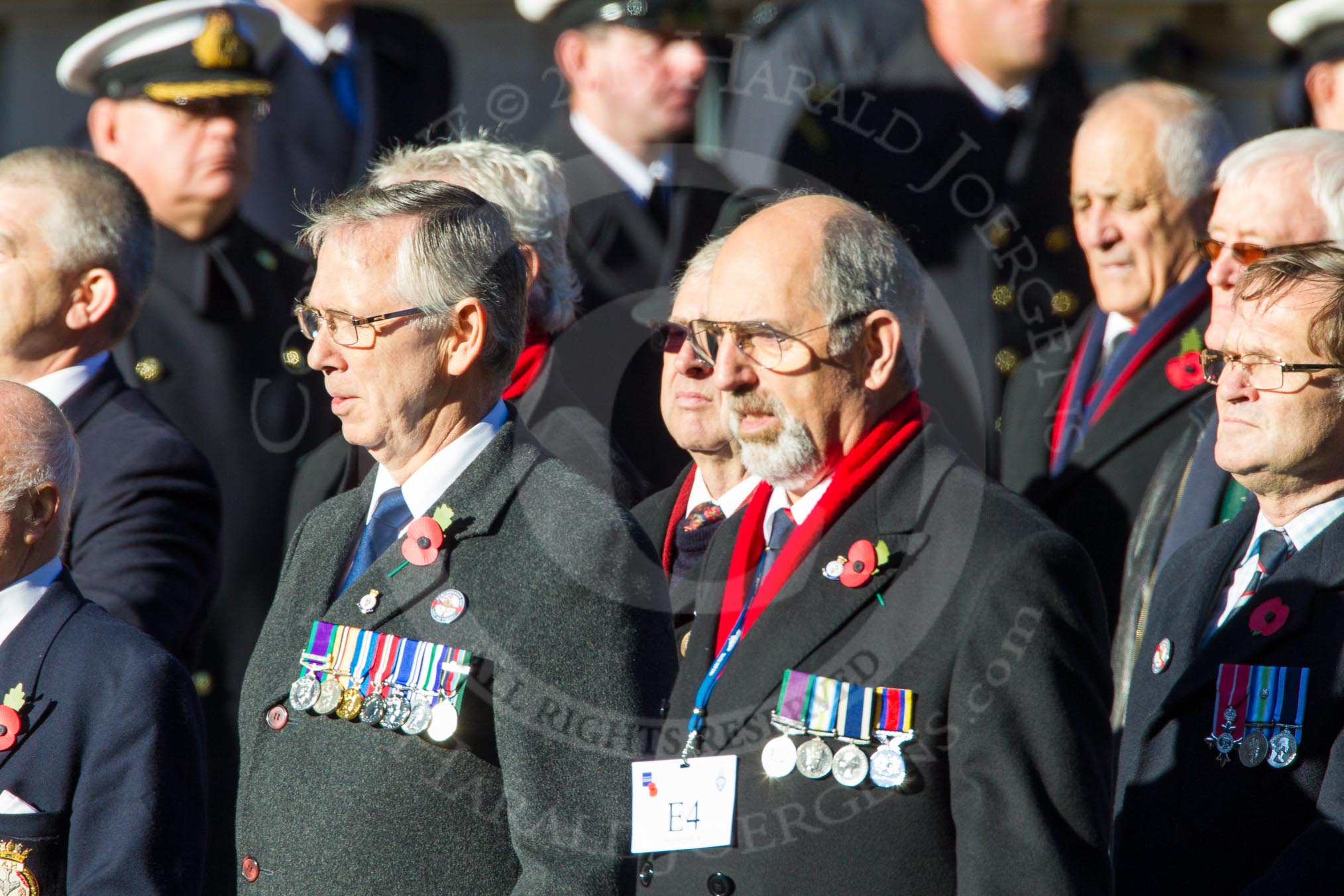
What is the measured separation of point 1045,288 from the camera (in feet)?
17.2

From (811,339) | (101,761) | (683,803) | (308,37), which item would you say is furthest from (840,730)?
(308,37)

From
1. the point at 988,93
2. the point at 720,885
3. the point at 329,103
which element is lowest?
the point at 720,885

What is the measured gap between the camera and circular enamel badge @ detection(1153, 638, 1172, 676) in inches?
135

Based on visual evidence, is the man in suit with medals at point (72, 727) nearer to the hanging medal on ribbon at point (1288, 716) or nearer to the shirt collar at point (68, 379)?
the shirt collar at point (68, 379)

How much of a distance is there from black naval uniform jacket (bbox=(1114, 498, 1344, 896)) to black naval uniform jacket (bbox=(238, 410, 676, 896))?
0.92 m

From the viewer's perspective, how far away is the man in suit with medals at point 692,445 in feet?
12.9

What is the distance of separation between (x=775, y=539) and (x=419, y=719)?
70 centimetres

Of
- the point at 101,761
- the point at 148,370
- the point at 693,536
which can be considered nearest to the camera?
the point at 101,761

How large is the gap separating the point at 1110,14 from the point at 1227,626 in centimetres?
548

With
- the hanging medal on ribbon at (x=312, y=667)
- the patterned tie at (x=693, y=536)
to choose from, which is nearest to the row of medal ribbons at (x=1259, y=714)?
the patterned tie at (x=693, y=536)

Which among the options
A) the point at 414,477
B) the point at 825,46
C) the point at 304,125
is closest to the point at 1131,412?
the point at 825,46

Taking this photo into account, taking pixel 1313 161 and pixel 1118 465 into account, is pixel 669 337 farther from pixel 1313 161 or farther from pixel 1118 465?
pixel 1313 161

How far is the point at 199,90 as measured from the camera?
5363mm

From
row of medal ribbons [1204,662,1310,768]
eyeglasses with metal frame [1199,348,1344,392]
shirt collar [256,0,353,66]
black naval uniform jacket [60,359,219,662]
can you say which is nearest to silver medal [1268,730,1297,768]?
row of medal ribbons [1204,662,1310,768]
